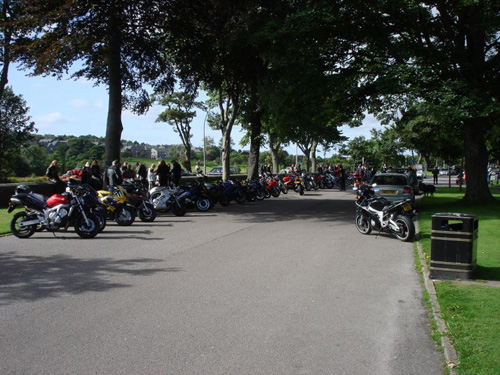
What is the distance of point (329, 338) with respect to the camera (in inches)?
191

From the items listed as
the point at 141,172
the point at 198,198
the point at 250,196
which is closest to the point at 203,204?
the point at 198,198

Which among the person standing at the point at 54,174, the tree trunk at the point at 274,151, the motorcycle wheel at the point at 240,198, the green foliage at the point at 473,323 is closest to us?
the green foliage at the point at 473,323

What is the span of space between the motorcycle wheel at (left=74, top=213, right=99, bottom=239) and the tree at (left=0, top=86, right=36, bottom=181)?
3408 centimetres

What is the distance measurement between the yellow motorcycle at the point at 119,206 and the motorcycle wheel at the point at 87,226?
2.53m

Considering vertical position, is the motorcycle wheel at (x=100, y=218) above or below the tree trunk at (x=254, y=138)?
below

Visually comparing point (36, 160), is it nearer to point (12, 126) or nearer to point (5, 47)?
point (12, 126)

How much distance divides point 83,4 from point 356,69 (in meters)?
10.8

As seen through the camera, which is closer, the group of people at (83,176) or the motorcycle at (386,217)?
the motorcycle at (386,217)

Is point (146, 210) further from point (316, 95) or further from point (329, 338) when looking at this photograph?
point (329, 338)

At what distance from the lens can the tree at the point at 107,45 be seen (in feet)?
55.1

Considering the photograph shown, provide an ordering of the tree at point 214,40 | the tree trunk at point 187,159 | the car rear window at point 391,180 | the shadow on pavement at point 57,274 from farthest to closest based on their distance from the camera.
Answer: the tree trunk at point 187,159 < the tree at point 214,40 < the car rear window at point 391,180 < the shadow on pavement at point 57,274

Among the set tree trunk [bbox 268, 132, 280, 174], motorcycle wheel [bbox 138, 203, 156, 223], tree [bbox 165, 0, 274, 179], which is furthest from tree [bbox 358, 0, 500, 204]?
tree trunk [bbox 268, 132, 280, 174]

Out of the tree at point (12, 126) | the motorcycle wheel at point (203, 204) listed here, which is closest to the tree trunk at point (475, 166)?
the motorcycle wheel at point (203, 204)

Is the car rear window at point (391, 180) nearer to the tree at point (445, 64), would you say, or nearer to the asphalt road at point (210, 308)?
the tree at point (445, 64)
